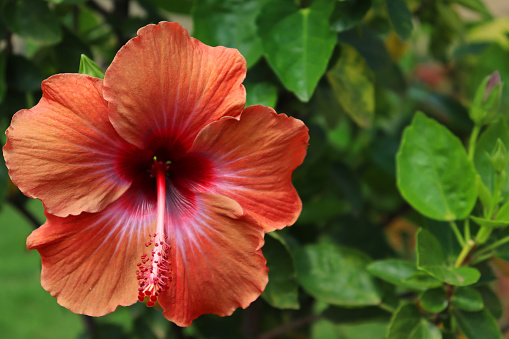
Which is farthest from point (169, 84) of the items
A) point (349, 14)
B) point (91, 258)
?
point (349, 14)

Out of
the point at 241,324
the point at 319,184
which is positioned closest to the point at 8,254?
the point at 241,324

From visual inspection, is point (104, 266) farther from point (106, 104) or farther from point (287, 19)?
point (287, 19)

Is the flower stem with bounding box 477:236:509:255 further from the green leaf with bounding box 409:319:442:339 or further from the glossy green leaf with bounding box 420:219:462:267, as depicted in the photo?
the green leaf with bounding box 409:319:442:339

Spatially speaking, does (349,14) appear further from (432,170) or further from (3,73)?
(3,73)

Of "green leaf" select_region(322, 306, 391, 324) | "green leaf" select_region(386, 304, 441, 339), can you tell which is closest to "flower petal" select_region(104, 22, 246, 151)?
"green leaf" select_region(386, 304, 441, 339)

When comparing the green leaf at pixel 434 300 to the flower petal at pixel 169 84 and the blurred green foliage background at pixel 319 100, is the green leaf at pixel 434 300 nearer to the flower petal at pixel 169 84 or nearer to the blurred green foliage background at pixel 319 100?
the blurred green foliage background at pixel 319 100

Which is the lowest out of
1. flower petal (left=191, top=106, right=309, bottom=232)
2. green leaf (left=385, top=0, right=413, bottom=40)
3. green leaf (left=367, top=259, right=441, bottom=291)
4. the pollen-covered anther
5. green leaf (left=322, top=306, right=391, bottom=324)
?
green leaf (left=322, top=306, right=391, bottom=324)
